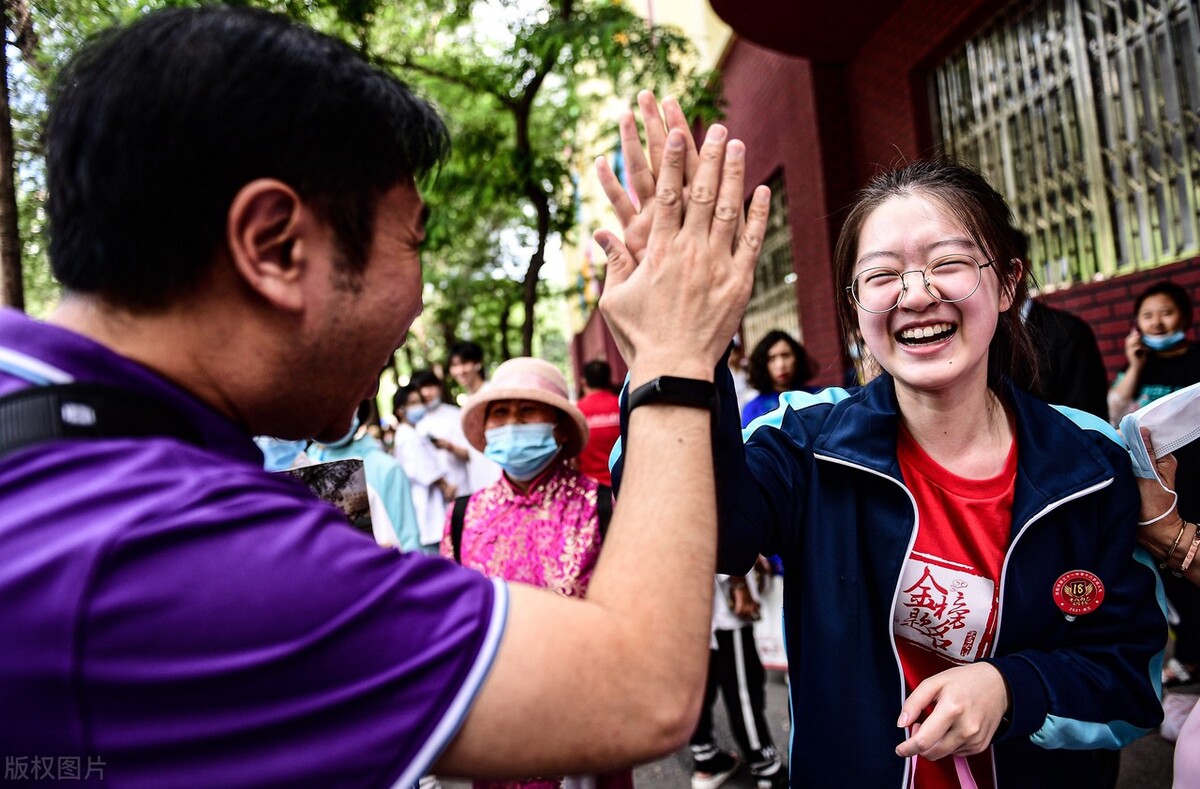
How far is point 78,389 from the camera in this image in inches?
33.1

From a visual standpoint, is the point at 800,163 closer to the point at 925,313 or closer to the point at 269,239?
the point at 925,313

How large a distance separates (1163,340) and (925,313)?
3.20 m

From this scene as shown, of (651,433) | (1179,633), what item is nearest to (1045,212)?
(1179,633)

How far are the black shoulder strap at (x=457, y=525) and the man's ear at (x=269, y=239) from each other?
7.58 feet

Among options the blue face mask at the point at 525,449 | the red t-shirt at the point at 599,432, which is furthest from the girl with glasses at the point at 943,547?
the red t-shirt at the point at 599,432

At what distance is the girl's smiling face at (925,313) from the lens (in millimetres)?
1701

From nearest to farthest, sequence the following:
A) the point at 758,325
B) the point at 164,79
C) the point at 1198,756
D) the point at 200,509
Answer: the point at 200,509, the point at 164,79, the point at 1198,756, the point at 758,325

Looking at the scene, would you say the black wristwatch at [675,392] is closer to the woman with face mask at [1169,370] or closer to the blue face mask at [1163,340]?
the woman with face mask at [1169,370]

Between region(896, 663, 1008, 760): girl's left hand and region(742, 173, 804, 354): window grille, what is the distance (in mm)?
7200

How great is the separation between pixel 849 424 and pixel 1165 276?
3.72 m

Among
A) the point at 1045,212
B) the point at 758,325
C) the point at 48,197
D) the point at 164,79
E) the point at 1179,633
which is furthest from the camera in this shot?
the point at 758,325

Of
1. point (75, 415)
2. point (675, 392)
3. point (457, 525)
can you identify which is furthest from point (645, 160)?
point (457, 525)

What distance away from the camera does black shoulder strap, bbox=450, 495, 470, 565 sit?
317 centimetres

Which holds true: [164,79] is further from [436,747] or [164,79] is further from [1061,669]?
[1061,669]
